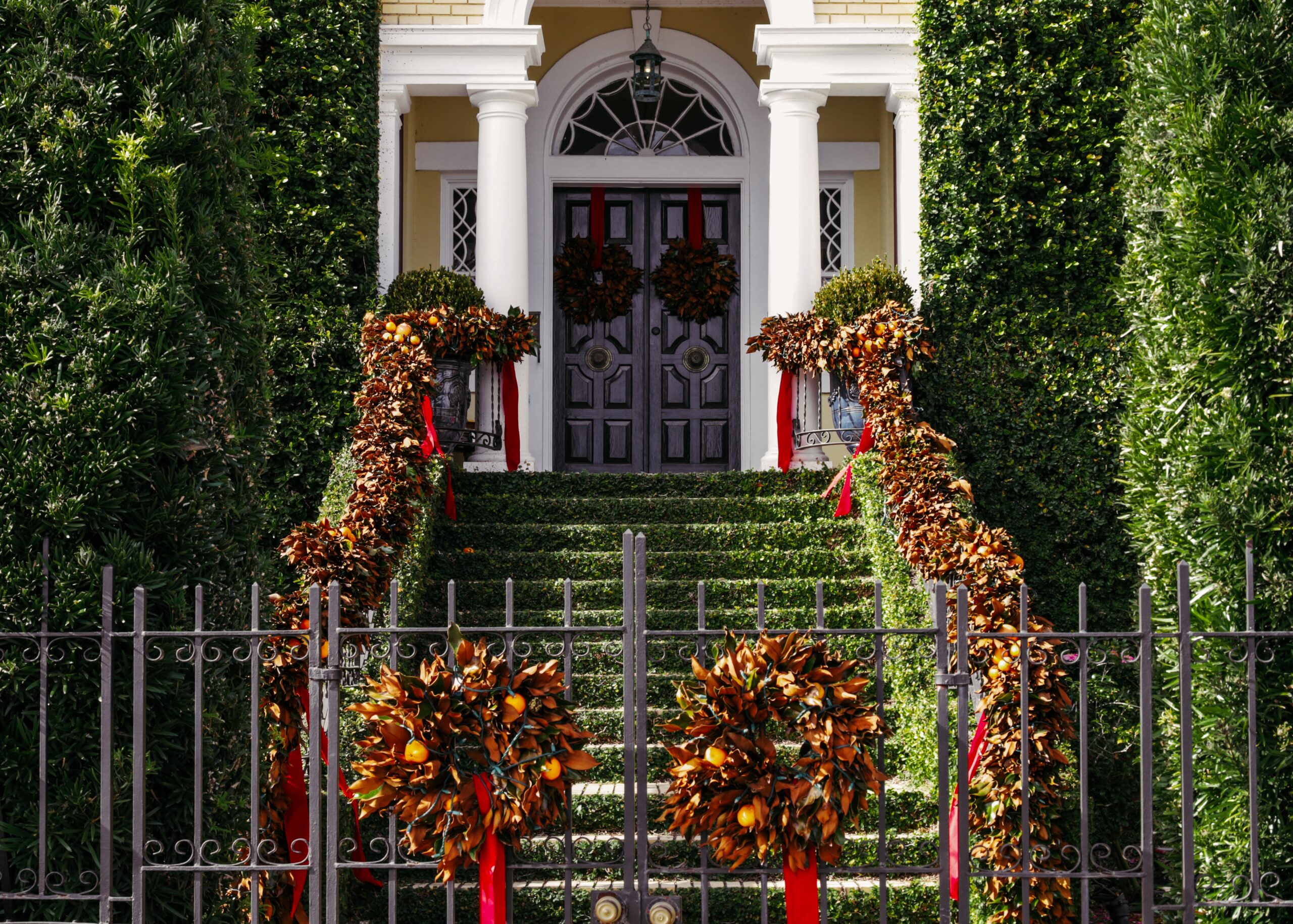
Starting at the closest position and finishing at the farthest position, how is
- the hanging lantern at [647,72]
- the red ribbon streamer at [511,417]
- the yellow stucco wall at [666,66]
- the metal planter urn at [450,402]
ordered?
the metal planter urn at [450,402], the red ribbon streamer at [511,417], the hanging lantern at [647,72], the yellow stucco wall at [666,66]

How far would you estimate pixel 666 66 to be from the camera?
13.2 metres

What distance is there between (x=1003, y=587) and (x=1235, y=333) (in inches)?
87.0

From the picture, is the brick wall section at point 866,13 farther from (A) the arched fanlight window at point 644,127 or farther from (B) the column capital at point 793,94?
(A) the arched fanlight window at point 644,127

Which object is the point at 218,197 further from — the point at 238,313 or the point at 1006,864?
the point at 1006,864

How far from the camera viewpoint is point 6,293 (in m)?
4.47

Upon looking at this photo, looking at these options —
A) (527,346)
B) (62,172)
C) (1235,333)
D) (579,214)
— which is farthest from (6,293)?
(579,214)

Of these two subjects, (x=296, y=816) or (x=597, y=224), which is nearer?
(x=296, y=816)

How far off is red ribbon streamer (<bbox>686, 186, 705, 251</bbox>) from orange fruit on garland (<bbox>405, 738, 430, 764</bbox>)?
9347mm

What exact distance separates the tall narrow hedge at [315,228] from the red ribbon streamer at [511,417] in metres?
1.21

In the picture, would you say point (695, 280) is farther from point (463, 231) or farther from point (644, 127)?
point (463, 231)

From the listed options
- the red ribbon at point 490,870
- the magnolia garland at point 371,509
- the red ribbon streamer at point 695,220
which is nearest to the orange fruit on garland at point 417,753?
the red ribbon at point 490,870

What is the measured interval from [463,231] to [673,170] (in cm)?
220

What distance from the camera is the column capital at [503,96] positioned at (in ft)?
36.4

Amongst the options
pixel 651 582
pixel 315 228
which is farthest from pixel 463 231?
pixel 651 582
